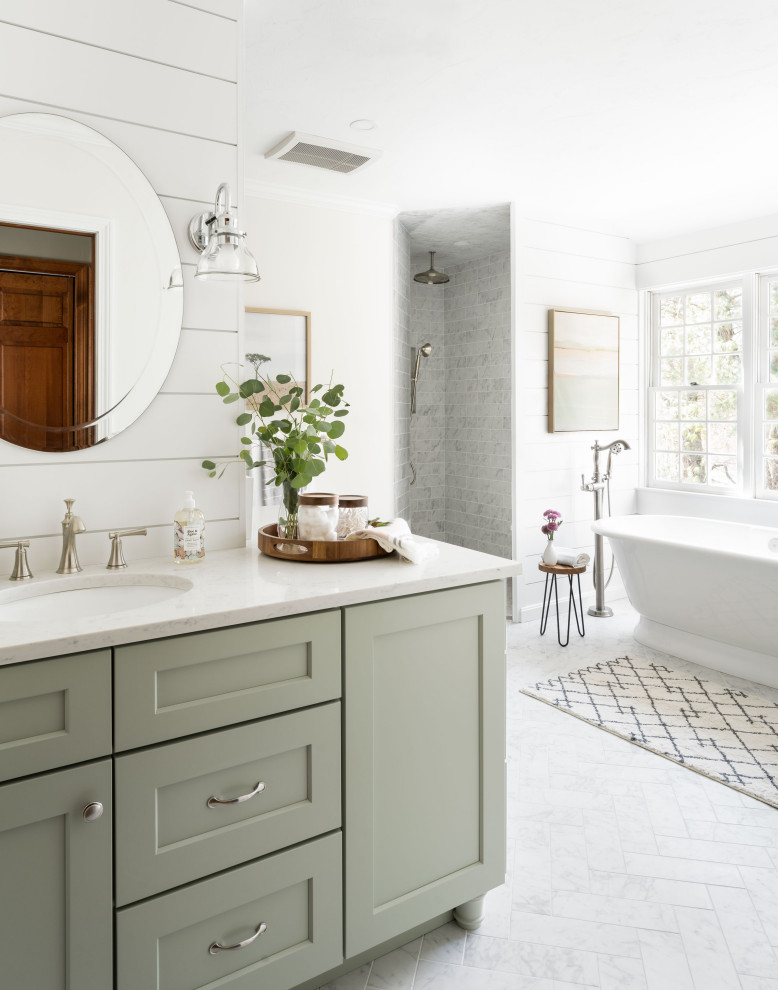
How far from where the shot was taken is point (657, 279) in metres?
4.71

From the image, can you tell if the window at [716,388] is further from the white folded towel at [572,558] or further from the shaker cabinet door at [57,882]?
the shaker cabinet door at [57,882]

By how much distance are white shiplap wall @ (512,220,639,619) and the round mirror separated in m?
2.79

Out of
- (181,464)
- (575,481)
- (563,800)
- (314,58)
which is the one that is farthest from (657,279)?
(181,464)

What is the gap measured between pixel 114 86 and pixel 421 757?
1.86 m

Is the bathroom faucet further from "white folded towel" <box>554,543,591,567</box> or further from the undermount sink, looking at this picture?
"white folded towel" <box>554,543,591,567</box>

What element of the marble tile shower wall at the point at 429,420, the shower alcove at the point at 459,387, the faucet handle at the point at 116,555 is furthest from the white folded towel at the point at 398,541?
the marble tile shower wall at the point at 429,420

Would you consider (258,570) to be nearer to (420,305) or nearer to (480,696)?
(480,696)

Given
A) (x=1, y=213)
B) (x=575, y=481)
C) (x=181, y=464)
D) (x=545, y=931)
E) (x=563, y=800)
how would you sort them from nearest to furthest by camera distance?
(x=1, y=213) → (x=545, y=931) → (x=181, y=464) → (x=563, y=800) → (x=575, y=481)

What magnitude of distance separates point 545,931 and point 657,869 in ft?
1.51

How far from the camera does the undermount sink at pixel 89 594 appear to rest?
1.55 meters

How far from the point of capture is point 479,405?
17.2 ft

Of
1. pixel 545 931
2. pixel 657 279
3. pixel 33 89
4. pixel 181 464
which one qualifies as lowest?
pixel 545 931

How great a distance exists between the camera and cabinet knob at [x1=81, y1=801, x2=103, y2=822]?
3.91 ft

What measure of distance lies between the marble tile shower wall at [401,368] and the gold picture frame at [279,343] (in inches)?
26.2
